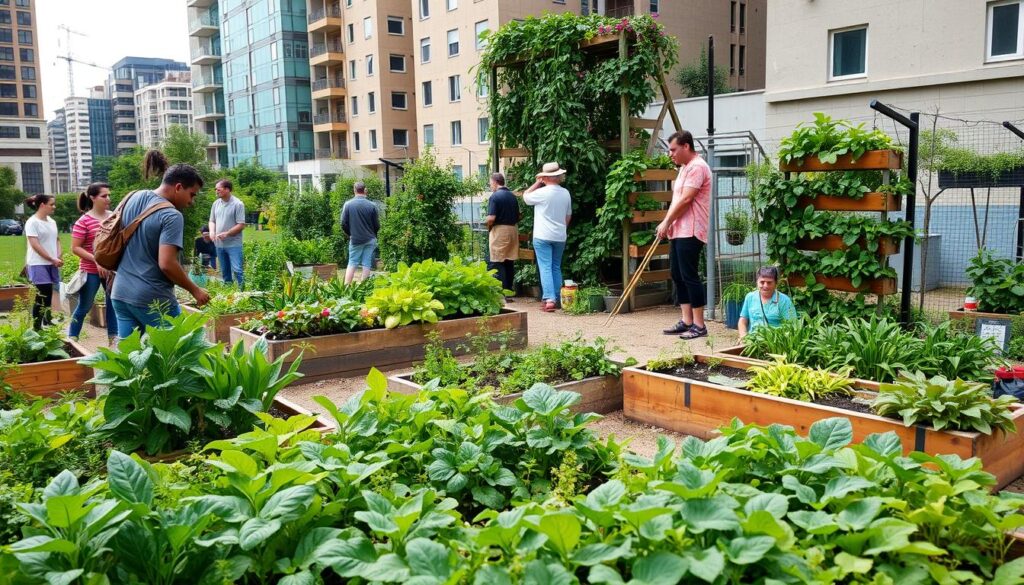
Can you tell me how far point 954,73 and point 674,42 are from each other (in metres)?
8.63

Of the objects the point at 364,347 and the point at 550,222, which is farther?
the point at 550,222

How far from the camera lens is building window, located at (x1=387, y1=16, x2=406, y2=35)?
5172 cm

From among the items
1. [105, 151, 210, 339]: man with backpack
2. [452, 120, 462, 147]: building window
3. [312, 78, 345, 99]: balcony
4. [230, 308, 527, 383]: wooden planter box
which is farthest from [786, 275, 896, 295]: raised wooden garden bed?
[312, 78, 345, 99]: balcony

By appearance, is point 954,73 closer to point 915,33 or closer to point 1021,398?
point 915,33

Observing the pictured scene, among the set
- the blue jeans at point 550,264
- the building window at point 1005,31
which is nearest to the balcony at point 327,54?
the building window at point 1005,31

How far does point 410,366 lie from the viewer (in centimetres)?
779

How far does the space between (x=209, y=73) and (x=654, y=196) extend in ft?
255

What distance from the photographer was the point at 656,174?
36.1 feet

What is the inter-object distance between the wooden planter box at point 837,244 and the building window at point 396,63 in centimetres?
4674

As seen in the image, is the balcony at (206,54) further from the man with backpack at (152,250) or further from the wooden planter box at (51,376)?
the man with backpack at (152,250)

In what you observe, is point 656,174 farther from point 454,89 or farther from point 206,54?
point 206,54

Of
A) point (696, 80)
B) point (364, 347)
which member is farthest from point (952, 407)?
point (696, 80)

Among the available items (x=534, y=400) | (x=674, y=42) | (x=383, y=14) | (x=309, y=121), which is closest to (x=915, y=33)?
(x=674, y=42)

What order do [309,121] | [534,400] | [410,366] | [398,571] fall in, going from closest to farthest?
[398,571], [534,400], [410,366], [309,121]
